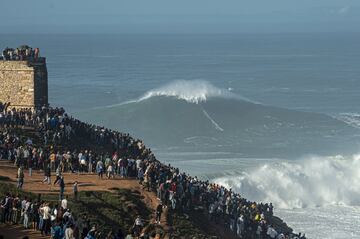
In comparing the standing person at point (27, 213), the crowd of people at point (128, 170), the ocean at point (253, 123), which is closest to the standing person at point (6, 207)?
the standing person at point (27, 213)

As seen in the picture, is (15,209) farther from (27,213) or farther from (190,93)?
(190,93)

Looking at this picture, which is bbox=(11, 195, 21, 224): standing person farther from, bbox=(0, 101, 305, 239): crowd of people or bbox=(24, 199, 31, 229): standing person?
bbox=(0, 101, 305, 239): crowd of people

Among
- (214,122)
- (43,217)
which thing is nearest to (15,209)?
(43,217)

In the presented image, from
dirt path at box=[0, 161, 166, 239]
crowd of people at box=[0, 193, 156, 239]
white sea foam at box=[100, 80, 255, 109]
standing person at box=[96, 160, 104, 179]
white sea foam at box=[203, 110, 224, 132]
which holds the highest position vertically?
white sea foam at box=[100, 80, 255, 109]

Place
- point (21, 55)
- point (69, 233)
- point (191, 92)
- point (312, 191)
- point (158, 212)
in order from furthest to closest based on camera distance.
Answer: point (191, 92) < point (312, 191) < point (21, 55) < point (158, 212) < point (69, 233)

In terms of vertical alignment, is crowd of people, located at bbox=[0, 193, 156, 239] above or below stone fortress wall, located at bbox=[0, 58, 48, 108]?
below

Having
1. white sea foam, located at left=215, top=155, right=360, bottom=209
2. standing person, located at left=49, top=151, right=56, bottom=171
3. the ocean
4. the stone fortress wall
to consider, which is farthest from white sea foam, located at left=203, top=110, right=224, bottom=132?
standing person, located at left=49, top=151, right=56, bottom=171
